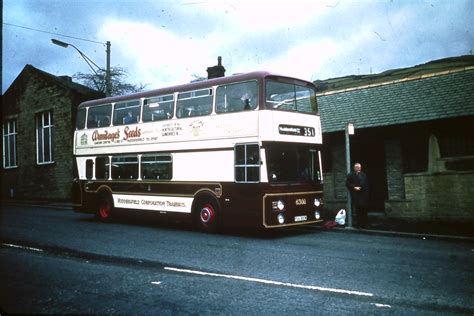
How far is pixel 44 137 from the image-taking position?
27109 mm

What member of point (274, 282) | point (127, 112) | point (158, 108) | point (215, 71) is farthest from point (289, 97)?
point (215, 71)

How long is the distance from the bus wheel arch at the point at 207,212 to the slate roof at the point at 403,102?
5.74 metres

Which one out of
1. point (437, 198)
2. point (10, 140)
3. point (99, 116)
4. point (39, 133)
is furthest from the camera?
point (10, 140)

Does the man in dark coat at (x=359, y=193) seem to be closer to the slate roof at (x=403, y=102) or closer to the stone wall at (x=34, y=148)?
the slate roof at (x=403, y=102)

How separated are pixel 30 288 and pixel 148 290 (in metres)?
1.67

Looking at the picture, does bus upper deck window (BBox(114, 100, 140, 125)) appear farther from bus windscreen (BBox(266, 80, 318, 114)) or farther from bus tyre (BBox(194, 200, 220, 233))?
bus windscreen (BBox(266, 80, 318, 114))

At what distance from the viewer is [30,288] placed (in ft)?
19.7

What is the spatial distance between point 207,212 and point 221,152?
1.74m

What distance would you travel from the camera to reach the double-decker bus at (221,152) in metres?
10.9

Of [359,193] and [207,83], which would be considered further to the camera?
[359,193]

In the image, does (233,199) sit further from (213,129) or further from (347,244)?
(347,244)

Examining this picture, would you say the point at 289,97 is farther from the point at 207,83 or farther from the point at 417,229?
the point at 417,229

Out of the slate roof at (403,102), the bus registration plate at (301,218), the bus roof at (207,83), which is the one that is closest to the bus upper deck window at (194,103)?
the bus roof at (207,83)

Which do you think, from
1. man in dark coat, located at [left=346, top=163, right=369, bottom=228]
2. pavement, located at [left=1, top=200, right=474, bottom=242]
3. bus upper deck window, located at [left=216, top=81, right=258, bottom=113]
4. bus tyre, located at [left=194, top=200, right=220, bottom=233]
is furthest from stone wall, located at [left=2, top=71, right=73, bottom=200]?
man in dark coat, located at [left=346, top=163, right=369, bottom=228]
